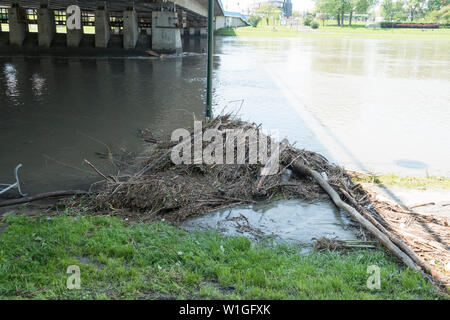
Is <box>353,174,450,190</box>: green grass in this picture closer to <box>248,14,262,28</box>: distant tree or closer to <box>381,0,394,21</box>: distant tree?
<box>248,14,262,28</box>: distant tree

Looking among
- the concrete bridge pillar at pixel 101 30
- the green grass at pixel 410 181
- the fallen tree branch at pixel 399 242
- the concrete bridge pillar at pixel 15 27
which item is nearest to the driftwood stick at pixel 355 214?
the fallen tree branch at pixel 399 242

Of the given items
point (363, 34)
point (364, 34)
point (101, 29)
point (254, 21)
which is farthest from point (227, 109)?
point (254, 21)

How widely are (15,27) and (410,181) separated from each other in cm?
3283

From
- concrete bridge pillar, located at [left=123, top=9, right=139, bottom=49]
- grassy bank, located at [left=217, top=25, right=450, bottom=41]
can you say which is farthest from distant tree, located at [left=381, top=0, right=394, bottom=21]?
concrete bridge pillar, located at [left=123, top=9, right=139, bottom=49]

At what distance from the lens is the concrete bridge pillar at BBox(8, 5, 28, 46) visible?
106 feet

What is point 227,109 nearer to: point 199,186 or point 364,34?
point 199,186

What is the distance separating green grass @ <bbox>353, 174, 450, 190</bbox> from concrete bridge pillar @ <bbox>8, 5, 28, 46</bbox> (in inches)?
1264

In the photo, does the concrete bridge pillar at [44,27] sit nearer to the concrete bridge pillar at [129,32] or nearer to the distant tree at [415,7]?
the concrete bridge pillar at [129,32]

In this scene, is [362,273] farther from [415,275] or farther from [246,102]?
[246,102]

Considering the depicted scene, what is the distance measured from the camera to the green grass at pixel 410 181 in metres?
7.60

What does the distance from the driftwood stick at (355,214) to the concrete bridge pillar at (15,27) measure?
1254 inches

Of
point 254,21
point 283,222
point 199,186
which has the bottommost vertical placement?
point 283,222

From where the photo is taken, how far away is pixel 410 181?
25.9 ft

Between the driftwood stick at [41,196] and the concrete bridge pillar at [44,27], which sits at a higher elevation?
the concrete bridge pillar at [44,27]
